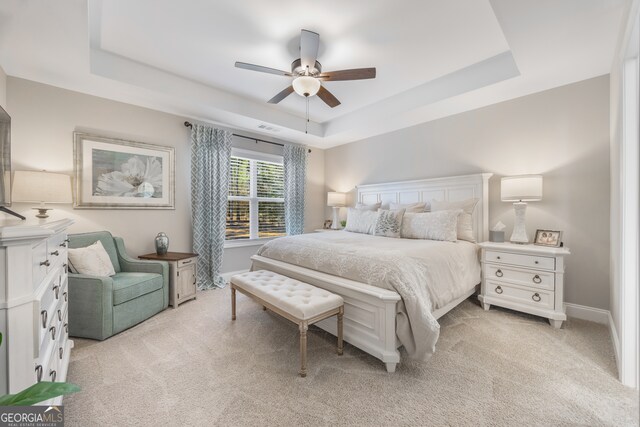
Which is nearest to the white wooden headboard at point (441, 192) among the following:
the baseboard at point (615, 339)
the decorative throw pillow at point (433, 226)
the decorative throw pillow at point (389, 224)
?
the decorative throw pillow at point (433, 226)

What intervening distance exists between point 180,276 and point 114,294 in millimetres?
781

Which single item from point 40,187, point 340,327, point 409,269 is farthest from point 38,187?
point 409,269

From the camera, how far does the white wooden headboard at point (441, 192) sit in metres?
3.32

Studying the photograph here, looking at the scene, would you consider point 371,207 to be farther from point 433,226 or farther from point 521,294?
point 521,294

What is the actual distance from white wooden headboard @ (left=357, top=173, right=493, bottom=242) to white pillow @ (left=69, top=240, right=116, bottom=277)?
375cm

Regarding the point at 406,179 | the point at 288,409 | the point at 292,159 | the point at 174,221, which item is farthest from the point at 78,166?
the point at 406,179

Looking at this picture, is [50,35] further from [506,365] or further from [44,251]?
[506,365]

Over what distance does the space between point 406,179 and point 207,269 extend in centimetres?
→ 342

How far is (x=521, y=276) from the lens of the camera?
107 inches

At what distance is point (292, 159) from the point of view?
16.3 feet

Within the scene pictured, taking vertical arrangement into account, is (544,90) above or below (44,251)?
above

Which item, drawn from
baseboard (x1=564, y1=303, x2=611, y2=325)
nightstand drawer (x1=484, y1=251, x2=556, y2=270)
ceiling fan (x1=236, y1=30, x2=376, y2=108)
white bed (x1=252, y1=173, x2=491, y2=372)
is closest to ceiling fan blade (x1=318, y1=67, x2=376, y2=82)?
ceiling fan (x1=236, y1=30, x2=376, y2=108)

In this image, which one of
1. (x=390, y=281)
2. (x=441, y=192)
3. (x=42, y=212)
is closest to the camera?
(x=390, y=281)

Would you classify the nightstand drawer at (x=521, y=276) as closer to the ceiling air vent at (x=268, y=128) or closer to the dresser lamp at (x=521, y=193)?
the dresser lamp at (x=521, y=193)
